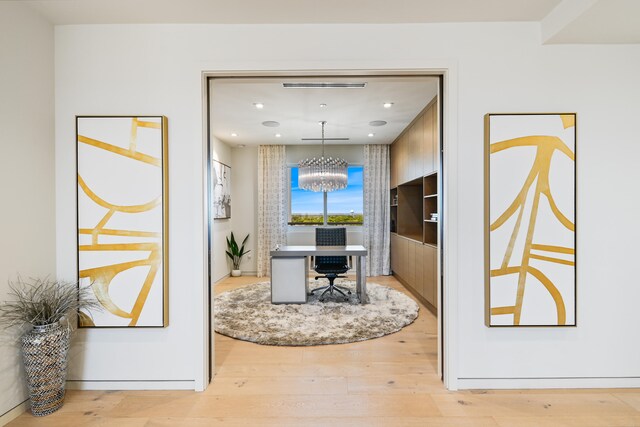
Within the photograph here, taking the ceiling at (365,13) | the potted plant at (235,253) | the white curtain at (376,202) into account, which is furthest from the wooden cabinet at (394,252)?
the ceiling at (365,13)

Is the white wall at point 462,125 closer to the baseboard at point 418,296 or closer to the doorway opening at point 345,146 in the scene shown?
the doorway opening at point 345,146

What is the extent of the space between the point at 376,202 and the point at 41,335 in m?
5.20

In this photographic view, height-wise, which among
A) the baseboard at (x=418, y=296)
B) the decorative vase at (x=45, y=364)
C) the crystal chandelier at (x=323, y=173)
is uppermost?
the crystal chandelier at (x=323, y=173)

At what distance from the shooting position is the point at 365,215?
6.18 meters

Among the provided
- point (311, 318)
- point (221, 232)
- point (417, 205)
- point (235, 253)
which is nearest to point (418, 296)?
point (417, 205)

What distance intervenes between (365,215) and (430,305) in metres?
2.49

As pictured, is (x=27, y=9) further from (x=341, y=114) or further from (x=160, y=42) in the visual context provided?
(x=341, y=114)

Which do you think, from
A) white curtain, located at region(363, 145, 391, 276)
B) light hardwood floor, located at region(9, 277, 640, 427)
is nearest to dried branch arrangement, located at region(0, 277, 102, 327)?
light hardwood floor, located at region(9, 277, 640, 427)

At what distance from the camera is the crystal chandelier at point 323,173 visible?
467cm

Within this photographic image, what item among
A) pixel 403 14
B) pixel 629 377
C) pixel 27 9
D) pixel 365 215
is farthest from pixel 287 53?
pixel 365 215

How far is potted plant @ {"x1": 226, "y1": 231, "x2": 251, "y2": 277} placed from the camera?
6.03 m

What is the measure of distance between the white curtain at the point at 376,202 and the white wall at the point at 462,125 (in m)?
3.89

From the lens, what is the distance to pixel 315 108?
405 centimetres

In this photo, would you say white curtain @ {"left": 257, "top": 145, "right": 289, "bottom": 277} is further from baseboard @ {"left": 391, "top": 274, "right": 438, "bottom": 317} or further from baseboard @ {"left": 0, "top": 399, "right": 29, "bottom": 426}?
baseboard @ {"left": 0, "top": 399, "right": 29, "bottom": 426}
